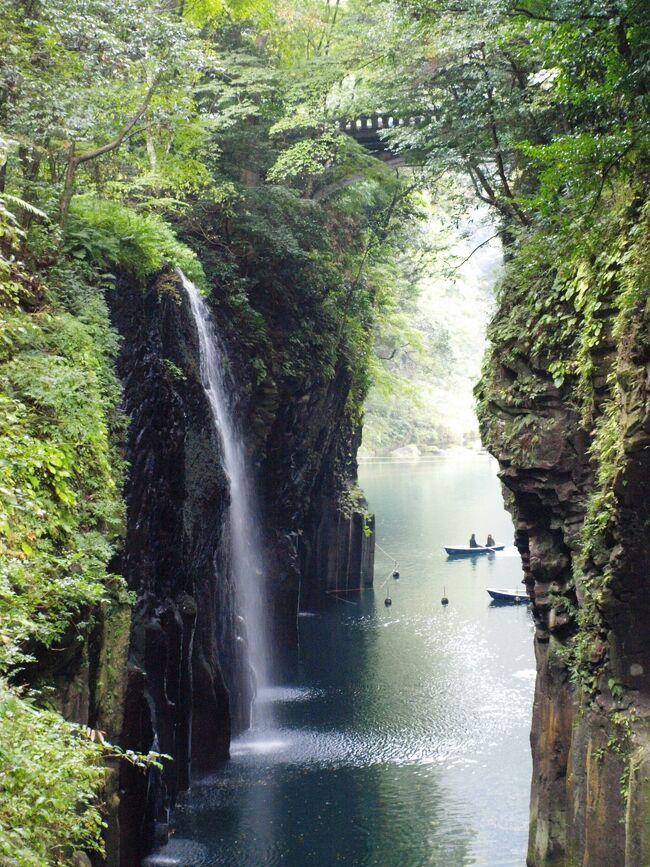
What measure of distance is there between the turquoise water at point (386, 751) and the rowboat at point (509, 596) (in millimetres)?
451

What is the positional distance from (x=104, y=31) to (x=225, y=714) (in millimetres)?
12808

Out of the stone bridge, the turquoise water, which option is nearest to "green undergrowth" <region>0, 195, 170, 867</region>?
the turquoise water

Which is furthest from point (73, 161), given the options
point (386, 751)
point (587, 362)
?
point (386, 751)

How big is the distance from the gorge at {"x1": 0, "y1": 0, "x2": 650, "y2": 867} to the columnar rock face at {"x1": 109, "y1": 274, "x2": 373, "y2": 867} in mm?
Result: 72

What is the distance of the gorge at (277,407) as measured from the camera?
33.8 feet

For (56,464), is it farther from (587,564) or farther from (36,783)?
(587,564)

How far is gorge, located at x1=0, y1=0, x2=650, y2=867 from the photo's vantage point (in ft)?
33.8

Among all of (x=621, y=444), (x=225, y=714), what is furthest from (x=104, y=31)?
(x=225, y=714)

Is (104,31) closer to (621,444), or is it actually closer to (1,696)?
(621,444)

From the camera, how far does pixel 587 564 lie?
11906mm

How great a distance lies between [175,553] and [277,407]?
7583 millimetres

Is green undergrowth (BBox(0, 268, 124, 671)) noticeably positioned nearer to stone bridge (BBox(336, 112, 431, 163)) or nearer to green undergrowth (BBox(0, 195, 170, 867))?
green undergrowth (BBox(0, 195, 170, 867))

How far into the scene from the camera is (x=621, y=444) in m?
10.3

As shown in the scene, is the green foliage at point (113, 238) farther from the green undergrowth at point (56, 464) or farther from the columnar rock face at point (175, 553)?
the green undergrowth at point (56, 464)
